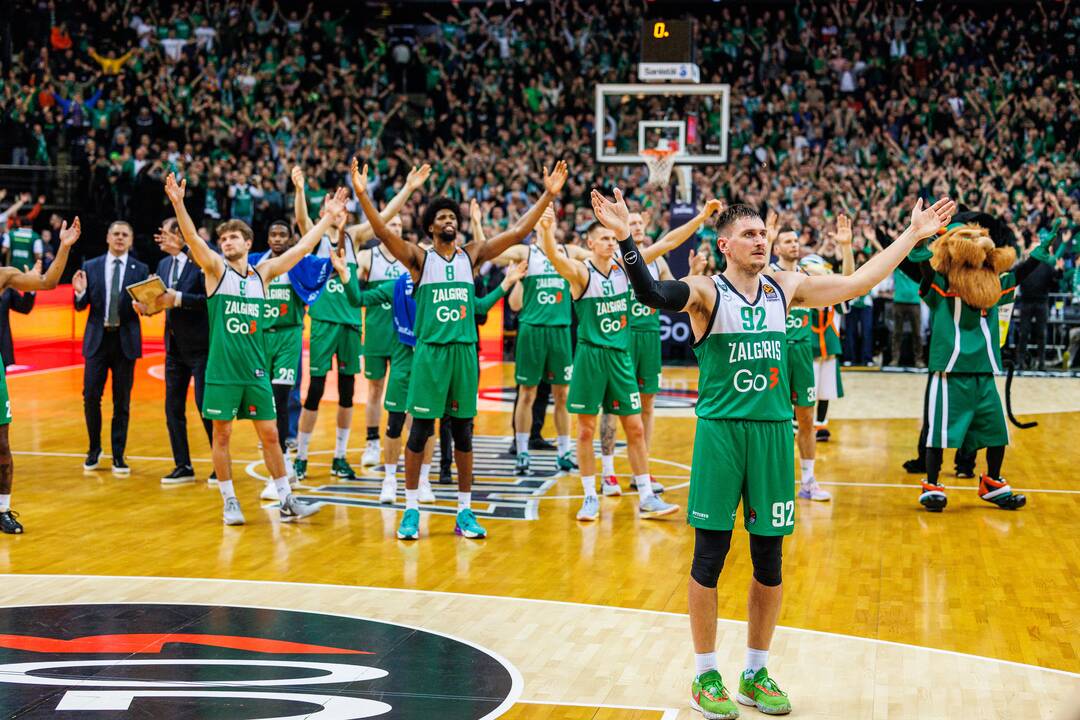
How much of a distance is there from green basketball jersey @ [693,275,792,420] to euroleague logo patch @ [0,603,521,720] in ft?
5.12

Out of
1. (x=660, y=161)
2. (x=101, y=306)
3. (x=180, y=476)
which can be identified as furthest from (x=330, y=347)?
(x=660, y=161)

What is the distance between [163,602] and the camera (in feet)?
21.9

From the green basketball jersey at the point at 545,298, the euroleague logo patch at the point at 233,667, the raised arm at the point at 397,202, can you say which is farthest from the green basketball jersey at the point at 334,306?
the euroleague logo patch at the point at 233,667

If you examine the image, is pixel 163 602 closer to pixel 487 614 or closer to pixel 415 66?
pixel 487 614

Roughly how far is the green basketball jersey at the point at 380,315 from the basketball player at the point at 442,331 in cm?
221

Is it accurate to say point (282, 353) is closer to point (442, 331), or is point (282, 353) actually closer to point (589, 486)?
point (442, 331)

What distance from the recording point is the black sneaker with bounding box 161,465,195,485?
10.2 m

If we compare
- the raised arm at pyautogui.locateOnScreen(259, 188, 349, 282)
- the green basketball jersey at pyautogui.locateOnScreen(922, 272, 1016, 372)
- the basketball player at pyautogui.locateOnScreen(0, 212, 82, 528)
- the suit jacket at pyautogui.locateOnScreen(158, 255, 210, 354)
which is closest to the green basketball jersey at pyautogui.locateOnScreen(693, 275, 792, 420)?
the raised arm at pyautogui.locateOnScreen(259, 188, 349, 282)

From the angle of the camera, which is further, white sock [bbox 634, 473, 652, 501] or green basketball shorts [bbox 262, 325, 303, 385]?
green basketball shorts [bbox 262, 325, 303, 385]

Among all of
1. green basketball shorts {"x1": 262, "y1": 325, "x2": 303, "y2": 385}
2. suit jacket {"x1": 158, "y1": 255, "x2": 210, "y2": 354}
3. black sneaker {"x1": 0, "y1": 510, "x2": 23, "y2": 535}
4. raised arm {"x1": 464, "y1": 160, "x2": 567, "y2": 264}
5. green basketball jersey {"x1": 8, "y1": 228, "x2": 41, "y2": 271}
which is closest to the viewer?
raised arm {"x1": 464, "y1": 160, "x2": 567, "y2": 264}

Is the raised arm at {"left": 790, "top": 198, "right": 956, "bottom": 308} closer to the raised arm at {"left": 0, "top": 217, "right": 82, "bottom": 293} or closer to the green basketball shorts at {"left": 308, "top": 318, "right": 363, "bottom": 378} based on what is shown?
the raised arm at {"left": 0, "top": 217, "right": 82, "bottom": 293}

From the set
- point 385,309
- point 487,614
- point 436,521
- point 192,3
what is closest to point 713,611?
point 487,614

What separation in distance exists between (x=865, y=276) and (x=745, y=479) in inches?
38.9

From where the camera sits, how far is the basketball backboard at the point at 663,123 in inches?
777
